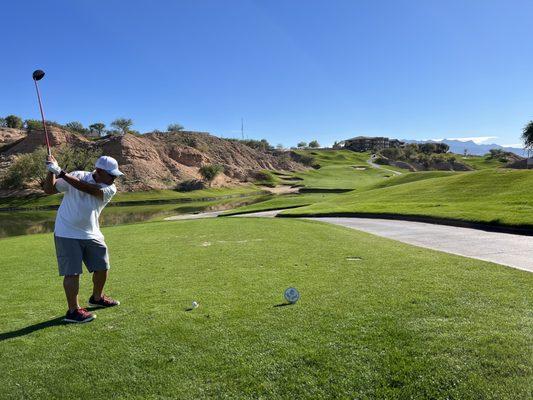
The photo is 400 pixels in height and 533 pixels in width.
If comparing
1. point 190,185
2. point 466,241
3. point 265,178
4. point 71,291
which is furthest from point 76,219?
point 265,178

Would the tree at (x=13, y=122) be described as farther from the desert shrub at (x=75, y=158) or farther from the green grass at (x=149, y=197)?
the green grass at (x=149, y=197)

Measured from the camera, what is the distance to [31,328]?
562 cm

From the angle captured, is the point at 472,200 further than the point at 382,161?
No

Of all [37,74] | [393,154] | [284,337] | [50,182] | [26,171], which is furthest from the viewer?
[393,154]

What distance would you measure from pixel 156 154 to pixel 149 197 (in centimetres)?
2350

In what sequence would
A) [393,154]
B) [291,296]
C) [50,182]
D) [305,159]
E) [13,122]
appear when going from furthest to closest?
[393,154]
[305,159]
[13,122]
[291,296]
[50,182]

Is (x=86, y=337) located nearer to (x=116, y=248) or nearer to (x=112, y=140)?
(x=116, y=248)

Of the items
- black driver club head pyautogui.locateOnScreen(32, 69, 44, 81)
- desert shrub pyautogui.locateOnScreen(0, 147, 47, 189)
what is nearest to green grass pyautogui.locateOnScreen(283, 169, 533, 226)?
black driver club head pyautogui.locateOnScreen(32, 69, 44, 81)

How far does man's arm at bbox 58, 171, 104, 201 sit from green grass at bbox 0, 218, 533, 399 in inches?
72.3

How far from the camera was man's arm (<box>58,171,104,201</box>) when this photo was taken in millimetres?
5644

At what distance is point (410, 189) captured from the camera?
120 feet

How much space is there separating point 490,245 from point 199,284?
9887 mm

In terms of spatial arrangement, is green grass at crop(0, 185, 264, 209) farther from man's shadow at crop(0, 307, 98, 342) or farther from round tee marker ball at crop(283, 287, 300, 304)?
round tee marker ball at crop(283, 287, 300, 304)

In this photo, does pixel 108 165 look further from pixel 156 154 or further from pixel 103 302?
pixel 156 154
